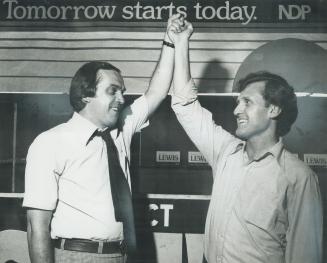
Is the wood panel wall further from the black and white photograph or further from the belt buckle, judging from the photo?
the belt buckle

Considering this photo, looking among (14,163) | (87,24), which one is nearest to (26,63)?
(87,24)

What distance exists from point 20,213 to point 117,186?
1234mm

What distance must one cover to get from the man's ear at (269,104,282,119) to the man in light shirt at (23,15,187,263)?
25.7 inches

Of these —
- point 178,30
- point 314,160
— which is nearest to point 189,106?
point 178,30

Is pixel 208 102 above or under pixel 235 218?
above

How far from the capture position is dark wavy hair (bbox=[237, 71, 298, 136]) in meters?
2.05

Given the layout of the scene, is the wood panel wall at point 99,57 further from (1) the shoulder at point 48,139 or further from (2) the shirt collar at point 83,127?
(1) the shoulder at point 48,139

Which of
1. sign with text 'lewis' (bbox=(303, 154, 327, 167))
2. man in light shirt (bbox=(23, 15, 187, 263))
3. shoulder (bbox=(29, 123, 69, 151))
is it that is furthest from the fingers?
sign with text 'lewis' (bbox=(303, 154, 327, 167))

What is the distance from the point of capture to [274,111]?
6.74ft

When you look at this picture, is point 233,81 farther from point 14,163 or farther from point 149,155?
point 14,163

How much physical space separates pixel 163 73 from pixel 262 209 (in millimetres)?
971

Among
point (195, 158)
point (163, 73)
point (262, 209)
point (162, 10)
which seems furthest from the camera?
point (195, 158)

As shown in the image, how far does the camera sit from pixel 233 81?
9.96 ft

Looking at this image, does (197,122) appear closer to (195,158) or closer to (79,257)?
(79,257)
